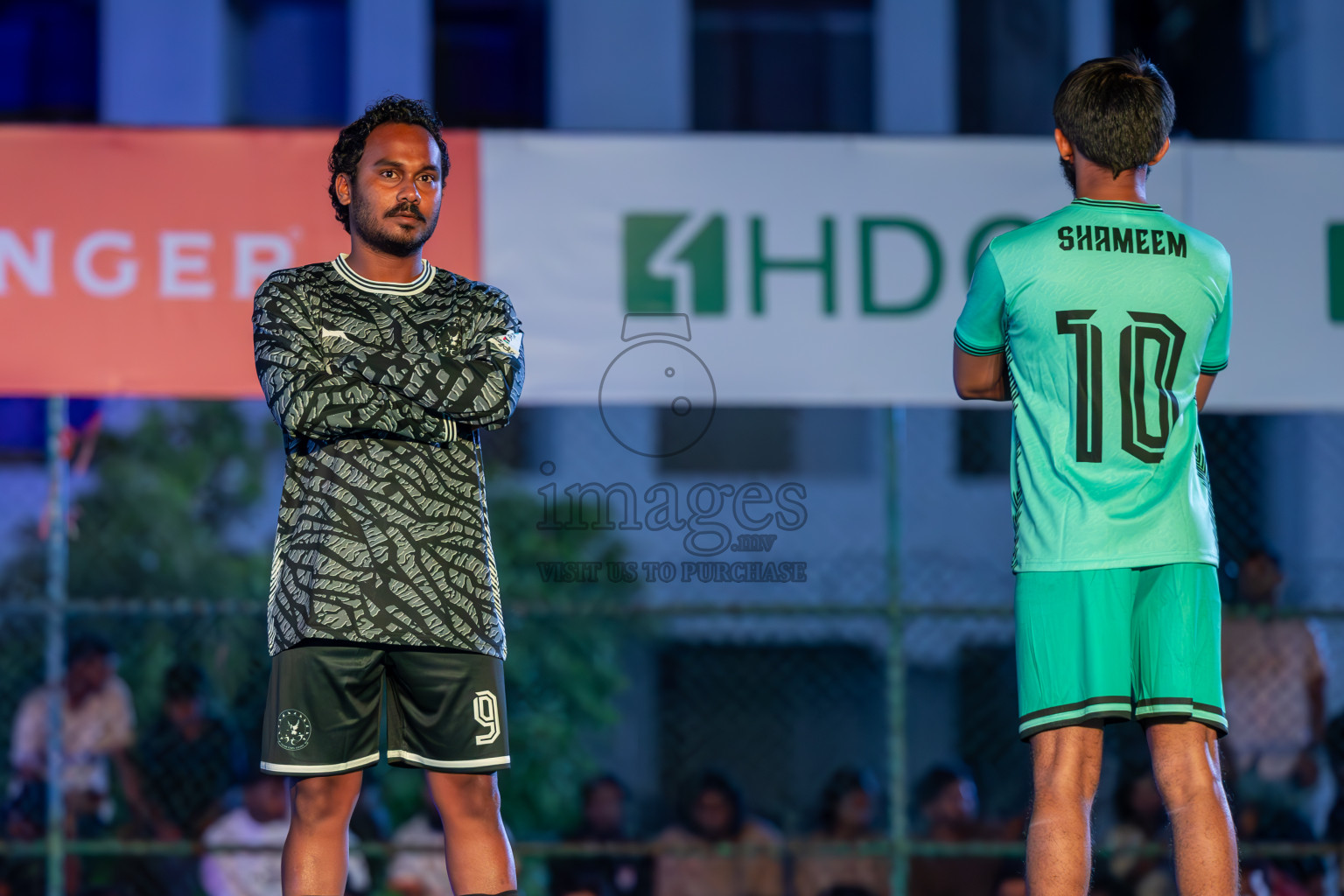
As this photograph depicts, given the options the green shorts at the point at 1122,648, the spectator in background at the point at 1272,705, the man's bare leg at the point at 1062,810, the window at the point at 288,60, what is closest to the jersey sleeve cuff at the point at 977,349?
the green shorts at the point at 1122,648

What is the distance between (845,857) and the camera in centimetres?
594

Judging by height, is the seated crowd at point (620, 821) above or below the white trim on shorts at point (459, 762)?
below

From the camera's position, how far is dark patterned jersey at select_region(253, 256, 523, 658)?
9.11 ft

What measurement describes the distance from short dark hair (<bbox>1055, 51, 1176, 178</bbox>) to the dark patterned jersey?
1.11m

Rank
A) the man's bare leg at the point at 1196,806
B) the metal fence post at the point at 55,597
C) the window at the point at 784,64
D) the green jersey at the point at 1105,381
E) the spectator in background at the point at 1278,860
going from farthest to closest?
the window at the point at 784,64 < the spectator in background at the point at 1278,860 < the metal fence post at the point at 55,597 < the green jersey at the point at 1105,381 < the man's bare leg at the point at 1196,806

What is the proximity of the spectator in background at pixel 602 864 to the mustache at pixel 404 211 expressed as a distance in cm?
334

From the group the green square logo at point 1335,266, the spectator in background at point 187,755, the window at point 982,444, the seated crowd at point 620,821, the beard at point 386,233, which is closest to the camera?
the beard at point 386,233

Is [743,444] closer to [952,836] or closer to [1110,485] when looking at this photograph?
[952,836]

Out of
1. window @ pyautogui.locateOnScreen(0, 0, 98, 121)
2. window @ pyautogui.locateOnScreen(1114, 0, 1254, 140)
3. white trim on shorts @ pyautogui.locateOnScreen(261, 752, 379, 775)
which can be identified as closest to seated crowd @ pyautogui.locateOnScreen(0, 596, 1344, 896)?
white trim on shorts @ pyautogui.locateOnScreen(261, 752, 379, 775)

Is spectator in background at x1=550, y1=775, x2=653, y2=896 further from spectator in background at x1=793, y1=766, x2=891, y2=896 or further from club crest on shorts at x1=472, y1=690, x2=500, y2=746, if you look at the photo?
club crest on shorts at x1=472, y1=690, x2=500, y2=746

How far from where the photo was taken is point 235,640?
882 centimetres

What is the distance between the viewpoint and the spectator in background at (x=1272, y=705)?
592cm

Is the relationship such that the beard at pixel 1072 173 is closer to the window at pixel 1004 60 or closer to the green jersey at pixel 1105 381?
the green jersey at pixel 1105 381

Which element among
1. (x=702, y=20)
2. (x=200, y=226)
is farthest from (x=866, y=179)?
(x=702, y=20)
